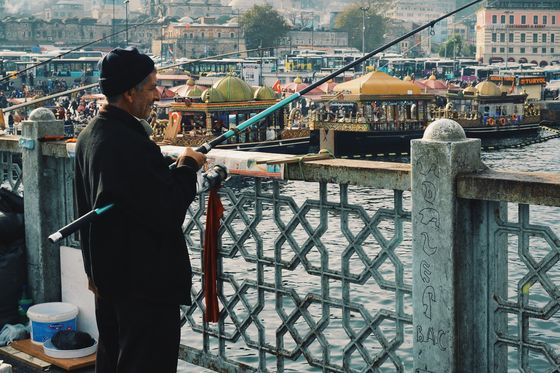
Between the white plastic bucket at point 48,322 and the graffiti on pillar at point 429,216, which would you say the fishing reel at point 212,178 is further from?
the white plastic bucket at point 48,322

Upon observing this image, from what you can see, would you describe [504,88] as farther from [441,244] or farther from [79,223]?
[79,223]

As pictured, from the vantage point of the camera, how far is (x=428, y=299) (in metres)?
3.49

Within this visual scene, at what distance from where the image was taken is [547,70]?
8662cm

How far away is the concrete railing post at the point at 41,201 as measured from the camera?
5379 millimetres

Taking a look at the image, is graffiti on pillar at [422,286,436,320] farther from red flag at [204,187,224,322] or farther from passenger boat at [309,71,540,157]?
passenger boat at [309,71,540,157]

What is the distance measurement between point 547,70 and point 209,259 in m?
86.3

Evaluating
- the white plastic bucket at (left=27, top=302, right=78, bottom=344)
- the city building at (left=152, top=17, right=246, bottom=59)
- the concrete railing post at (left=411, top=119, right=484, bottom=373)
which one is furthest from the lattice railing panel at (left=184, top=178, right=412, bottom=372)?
the city building at (left=152, top=17, right=246, bottom=59)

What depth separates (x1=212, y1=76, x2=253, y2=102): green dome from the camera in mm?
36000

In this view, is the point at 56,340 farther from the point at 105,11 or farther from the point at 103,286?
the point at 105,11

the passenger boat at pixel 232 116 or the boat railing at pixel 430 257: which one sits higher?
the boat railing at pixel 430 257

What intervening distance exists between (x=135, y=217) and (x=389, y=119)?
40.7m

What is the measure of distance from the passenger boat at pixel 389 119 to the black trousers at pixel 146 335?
35.2 m

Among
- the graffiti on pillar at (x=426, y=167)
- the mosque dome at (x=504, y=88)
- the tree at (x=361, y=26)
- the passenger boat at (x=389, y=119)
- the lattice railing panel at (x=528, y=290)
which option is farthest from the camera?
the tree at (x=361, y=26)

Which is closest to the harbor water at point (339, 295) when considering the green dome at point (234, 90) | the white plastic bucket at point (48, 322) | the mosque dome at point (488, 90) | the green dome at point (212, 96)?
the white plastic bucket at point (48, 322)
